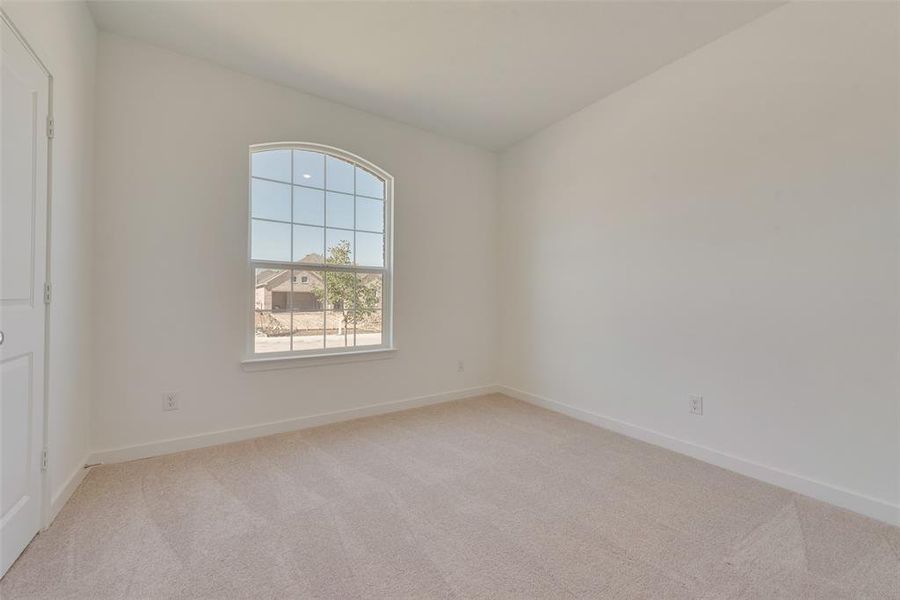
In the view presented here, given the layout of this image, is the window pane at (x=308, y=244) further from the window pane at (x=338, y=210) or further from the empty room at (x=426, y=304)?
the window pane at (x=338, y=210)

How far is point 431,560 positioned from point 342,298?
2.20 metres

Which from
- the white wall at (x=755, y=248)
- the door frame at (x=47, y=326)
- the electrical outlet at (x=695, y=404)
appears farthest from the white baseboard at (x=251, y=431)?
the electrical outlet at (x=695, y=404)

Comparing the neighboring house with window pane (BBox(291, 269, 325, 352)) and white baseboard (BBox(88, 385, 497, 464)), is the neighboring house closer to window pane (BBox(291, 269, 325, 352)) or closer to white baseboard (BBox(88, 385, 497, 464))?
window pane (BBox(291, 269, 325, 352))

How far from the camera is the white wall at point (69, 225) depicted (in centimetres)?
169

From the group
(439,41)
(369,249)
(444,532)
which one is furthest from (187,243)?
(444,532)

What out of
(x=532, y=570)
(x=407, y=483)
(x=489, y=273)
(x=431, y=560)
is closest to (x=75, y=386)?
(x=407, y=483)

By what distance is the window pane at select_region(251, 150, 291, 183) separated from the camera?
280cm

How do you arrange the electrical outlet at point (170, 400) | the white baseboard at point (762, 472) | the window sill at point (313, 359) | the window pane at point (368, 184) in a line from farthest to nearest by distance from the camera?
1. the window pane at point (368, 184)
2. the window sill at point (313, 359)
3. the electrical outlet at point (170, 400)
4. the white baseboard at point (762, 472)

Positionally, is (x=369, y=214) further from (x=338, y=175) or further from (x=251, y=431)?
(x=251, y=431)

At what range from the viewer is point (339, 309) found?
3.18 meters

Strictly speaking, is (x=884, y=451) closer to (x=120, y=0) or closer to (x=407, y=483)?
(x=407, y=483)

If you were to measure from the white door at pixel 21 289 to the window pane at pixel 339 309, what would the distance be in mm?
1674

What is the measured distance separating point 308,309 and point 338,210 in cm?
88

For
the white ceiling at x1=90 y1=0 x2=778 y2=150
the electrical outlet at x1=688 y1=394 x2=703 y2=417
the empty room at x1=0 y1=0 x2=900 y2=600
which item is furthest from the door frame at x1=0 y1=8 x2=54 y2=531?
the electrical outlet at x1=688 y1=394 x2=703 y2=417
